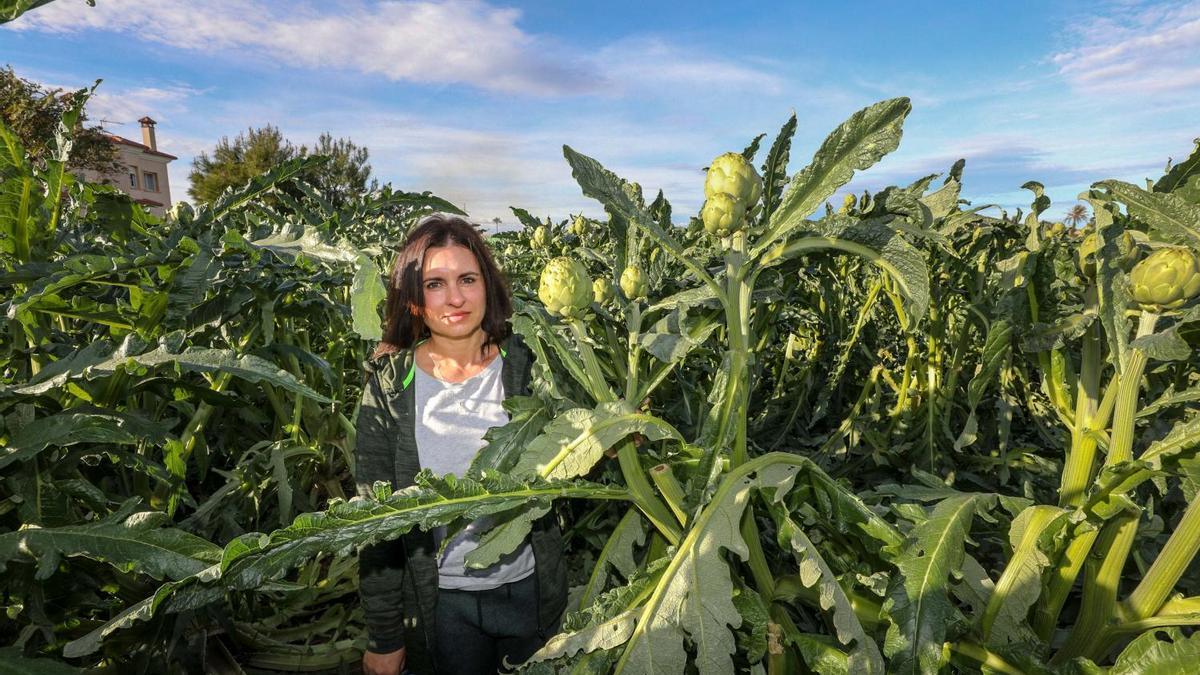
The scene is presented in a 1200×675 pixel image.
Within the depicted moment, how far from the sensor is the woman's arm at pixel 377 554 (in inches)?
59.3

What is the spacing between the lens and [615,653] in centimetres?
91

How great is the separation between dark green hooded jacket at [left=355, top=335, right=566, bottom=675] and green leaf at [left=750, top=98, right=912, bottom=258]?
752 mm

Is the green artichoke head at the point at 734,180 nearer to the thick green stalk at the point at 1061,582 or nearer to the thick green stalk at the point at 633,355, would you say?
the thick green stalk at the point at 633,355

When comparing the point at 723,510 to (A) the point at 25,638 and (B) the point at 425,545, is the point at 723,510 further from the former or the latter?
(A) the point at 25,638

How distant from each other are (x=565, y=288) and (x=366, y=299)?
0.29 meters

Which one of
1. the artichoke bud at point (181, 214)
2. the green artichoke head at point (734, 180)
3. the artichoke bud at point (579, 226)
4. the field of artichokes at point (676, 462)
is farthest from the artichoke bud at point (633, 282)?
the artichoke bud at point (579, 226)

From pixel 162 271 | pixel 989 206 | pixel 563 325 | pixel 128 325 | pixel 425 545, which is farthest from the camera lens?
pixel 989 206

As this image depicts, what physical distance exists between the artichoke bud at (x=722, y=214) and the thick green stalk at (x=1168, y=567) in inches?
28.3

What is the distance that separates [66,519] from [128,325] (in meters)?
0.40

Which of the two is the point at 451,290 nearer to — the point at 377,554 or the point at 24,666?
the point at 377,554

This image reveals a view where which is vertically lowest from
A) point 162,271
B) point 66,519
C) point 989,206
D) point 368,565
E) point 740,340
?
point 368,565

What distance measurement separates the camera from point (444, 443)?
1.48 metres

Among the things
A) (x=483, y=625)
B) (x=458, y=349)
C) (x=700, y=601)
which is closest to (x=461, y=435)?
(x=458, y=349)

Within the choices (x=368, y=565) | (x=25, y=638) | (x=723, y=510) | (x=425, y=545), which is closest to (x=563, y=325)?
(x=723, y=510)
